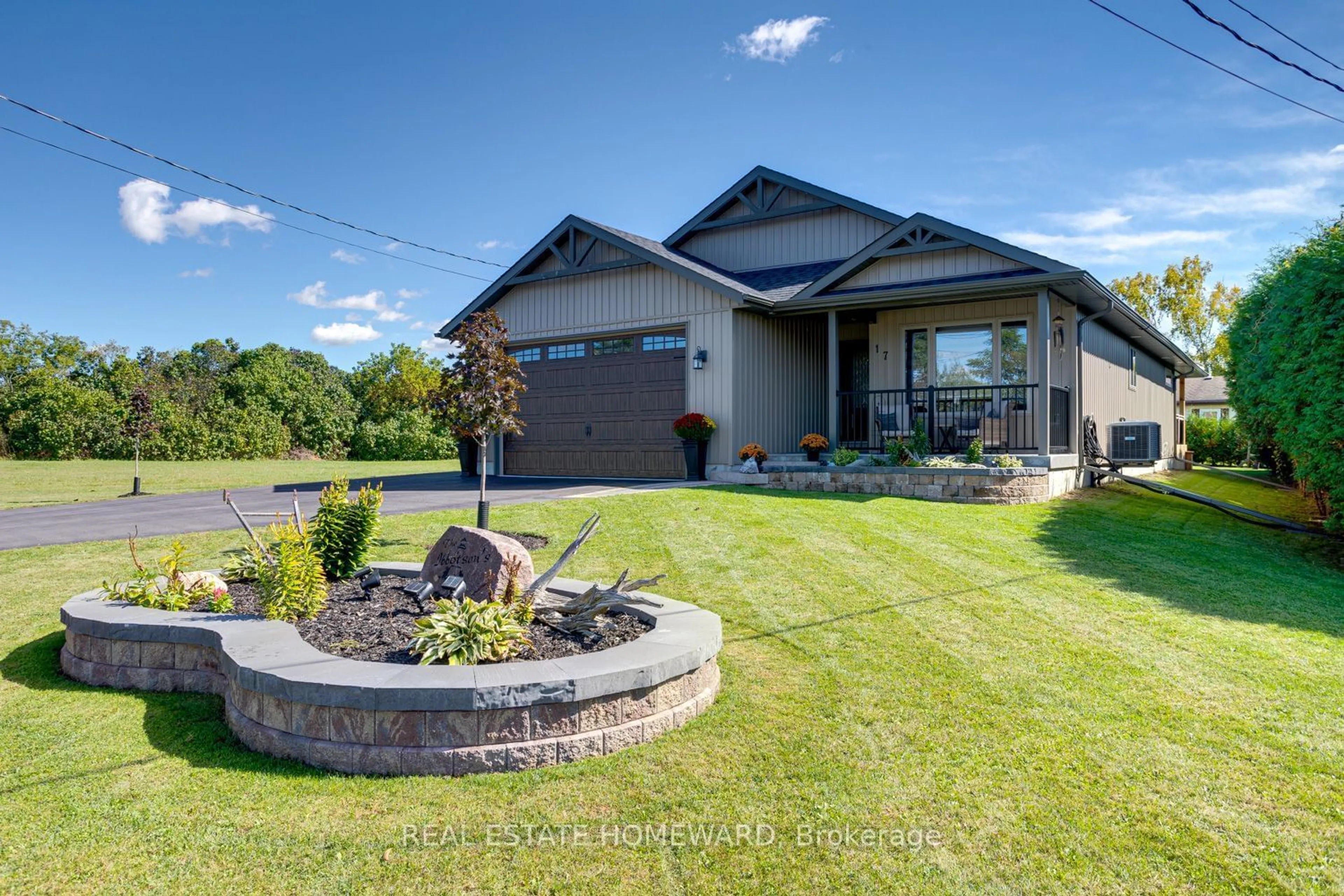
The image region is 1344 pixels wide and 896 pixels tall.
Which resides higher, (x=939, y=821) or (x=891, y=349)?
(x=891, y=349)

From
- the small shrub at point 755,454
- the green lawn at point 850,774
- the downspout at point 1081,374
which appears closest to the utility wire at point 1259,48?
the downspout at point 1081,374

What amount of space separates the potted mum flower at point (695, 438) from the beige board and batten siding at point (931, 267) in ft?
9.89

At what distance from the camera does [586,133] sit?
13.8 metres

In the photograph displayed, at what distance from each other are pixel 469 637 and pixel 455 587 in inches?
34.5

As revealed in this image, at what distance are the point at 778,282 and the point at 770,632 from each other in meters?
10.1

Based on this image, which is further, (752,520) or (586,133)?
(586,133)

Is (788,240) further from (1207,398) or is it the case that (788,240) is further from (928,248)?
(1207,398)

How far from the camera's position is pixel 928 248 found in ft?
35.4

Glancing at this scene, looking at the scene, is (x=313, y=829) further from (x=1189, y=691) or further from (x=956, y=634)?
(x=1189, y=691)

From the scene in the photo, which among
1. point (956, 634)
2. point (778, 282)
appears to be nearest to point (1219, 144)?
point (778, 282)

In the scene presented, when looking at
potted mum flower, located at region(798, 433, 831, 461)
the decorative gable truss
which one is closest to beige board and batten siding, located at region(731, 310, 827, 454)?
potted mum flower, located at region(798, 433, 831, 461)

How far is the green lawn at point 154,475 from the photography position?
41.2ft

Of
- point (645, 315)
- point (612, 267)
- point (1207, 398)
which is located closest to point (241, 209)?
point (612, 267)

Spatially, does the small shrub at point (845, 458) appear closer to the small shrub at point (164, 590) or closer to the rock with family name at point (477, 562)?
the rock with family name at point (477, 562)
